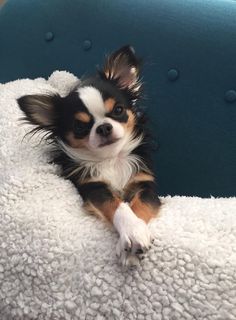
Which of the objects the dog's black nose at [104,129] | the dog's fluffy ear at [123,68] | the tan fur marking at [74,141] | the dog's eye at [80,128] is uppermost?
the dog's fluffy ear at [123,68]

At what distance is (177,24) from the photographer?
1.74 m

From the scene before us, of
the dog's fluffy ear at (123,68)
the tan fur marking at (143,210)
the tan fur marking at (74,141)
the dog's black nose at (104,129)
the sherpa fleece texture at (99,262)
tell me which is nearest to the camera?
the sherpa fleece texture at (99,262)

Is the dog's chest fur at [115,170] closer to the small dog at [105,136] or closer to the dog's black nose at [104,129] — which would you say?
the small dog at [105,136]

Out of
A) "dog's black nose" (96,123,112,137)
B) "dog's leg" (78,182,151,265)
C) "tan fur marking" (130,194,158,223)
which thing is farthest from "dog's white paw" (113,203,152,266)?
"dog's black nose" (96,123,112,137)

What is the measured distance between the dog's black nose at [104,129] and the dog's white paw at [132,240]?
34cm

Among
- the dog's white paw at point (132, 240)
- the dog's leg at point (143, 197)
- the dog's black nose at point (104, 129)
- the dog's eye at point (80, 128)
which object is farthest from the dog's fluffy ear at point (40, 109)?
the dog's white paw at point (132, 240)

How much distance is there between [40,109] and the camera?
1.56 m

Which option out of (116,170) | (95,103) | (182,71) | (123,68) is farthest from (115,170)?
(182,71)

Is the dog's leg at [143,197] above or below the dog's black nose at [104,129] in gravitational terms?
below

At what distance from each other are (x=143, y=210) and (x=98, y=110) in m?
0.35

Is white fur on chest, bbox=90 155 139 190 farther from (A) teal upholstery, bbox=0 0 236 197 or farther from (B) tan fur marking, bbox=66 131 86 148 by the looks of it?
(A) teal upholstery, bbox=0 0 236 197

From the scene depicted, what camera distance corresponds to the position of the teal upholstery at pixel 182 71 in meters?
1.60

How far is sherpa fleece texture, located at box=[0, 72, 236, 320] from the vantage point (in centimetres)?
100

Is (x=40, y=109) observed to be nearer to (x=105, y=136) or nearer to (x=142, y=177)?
(x=105, y=136)
